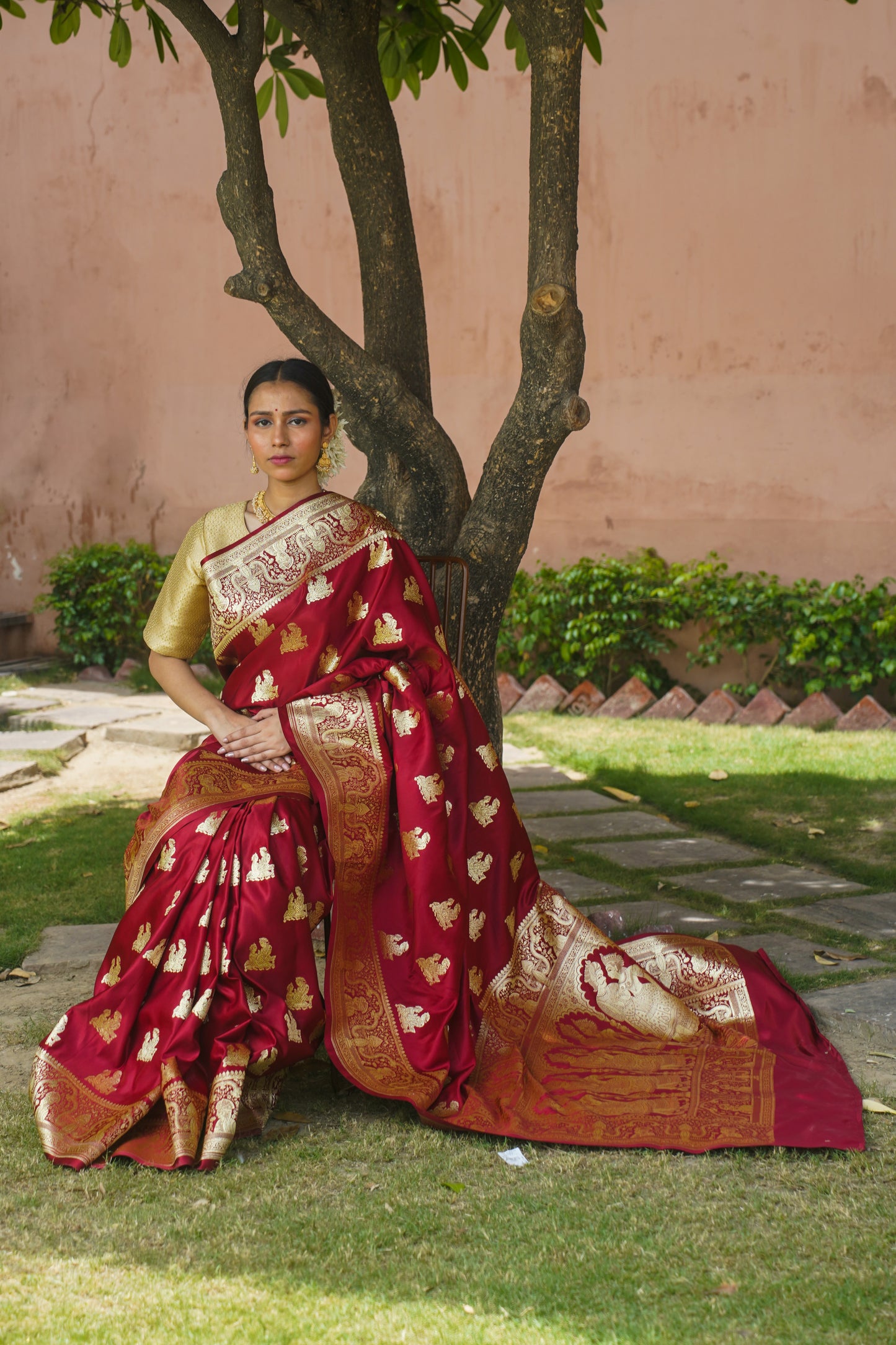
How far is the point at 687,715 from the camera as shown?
24.0ft

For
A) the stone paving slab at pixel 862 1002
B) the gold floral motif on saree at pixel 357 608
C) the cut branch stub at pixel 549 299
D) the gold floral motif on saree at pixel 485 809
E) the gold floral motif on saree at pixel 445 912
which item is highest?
the cut branch stub at pixel 549 299

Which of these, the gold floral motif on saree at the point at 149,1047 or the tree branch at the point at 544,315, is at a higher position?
the tree branch at the point at 544,315

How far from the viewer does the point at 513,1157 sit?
2389mm

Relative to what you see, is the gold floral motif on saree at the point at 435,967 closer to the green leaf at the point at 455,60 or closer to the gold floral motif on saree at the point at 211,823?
the gold floral motif on saree at the point at 211,823

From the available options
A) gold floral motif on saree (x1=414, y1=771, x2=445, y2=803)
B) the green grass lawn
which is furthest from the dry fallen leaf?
gold floral motif on saree (x1=414, y1=771, x2=445, y2=803)

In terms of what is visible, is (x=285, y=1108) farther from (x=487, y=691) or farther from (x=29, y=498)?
(x=29, y=498)

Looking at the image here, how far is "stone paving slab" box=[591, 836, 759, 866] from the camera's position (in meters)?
4.46

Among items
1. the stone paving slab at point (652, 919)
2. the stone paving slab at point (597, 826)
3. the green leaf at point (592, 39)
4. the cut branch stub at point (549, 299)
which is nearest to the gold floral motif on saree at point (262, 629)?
the cut branch stub at point (549, 299)

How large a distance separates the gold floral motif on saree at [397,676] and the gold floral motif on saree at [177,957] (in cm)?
73

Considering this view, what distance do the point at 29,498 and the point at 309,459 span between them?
6785 mm

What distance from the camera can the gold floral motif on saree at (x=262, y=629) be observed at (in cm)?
293

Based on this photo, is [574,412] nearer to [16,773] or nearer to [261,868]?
[261,868]

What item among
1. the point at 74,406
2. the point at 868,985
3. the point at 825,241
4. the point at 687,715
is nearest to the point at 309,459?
the point at 868,985

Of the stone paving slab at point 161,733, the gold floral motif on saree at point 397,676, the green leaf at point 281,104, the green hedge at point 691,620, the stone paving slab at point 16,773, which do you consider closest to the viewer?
the gold floral motif on saree at point 397,676
